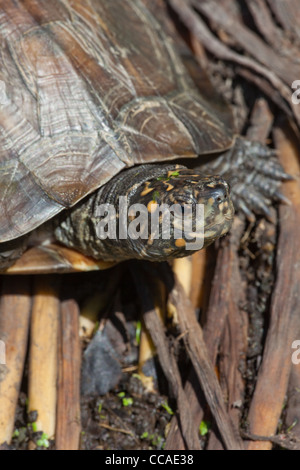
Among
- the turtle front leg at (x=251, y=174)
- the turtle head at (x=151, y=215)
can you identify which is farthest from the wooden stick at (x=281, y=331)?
the turtle head at (x=151, y=215)

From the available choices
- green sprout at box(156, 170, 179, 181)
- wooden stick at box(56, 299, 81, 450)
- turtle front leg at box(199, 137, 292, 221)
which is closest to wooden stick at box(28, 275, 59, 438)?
wooden stick at box(56, 299, 81, 450)

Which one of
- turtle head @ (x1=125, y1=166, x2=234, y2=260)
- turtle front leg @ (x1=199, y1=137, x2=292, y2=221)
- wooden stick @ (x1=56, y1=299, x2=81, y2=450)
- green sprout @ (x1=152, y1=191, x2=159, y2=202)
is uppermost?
green sprout @ (x1=152, y1=191, x2=159, y2=202)

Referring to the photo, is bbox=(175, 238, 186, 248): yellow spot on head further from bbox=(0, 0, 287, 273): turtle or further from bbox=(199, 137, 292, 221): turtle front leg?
bbox=(199, 137, 292, 221): turtle front leg

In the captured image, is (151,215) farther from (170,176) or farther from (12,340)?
(12,340)

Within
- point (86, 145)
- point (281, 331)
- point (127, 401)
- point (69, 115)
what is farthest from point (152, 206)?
point (127, 401)

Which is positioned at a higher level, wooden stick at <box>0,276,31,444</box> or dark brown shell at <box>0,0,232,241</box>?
Result: dark brown shell at <box>0,0,232,241</box>

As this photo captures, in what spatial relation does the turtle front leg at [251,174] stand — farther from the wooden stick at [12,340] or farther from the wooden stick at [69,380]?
the wooden stick at [12,340]

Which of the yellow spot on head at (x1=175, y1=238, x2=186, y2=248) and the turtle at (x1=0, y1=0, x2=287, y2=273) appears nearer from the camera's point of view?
the yellow spot on head at (x1=175, y1=238, x2=186, y2=248)

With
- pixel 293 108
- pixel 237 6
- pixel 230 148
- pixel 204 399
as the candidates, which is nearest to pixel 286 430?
pixel 204 399
